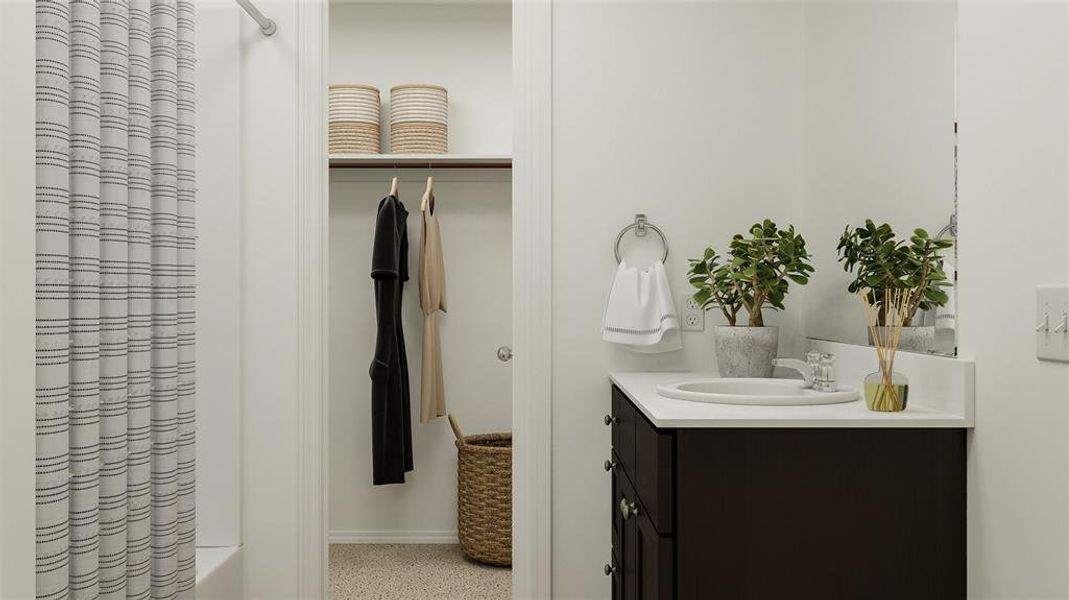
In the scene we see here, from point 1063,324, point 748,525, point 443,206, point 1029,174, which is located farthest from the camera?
point 443,206

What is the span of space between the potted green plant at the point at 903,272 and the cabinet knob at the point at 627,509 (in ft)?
2.22

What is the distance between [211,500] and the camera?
2277 mm

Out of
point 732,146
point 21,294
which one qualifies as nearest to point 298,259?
point 21,294

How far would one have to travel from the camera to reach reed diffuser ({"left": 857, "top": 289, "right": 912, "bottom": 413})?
1529mm

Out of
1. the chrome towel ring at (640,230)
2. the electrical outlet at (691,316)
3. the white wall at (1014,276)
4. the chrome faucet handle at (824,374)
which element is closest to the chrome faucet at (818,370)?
the chrome faucet handle at (824,374)

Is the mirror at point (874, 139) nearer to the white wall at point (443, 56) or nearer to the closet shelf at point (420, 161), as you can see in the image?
the closet shelf at point (420, 161)

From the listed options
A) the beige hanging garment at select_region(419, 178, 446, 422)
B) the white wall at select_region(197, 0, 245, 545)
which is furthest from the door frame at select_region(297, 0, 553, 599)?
the beige hanging garment at select_region(419, 178, 446, 422)

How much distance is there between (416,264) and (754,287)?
174 centimetres

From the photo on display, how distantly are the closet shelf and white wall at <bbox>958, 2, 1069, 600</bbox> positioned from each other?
80.6 inches

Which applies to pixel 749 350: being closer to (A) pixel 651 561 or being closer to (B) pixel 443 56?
(A) pixel 651 561

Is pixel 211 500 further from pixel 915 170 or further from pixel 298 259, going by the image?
pixel 915 170

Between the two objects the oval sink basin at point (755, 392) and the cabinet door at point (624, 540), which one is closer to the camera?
the oval sink basin at point (755, 392)

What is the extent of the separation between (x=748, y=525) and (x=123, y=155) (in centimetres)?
141

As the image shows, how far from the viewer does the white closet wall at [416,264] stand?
11.5ft
